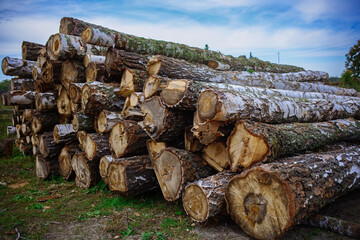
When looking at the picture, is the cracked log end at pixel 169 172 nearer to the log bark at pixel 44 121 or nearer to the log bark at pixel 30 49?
the log bark at pixel 44 121

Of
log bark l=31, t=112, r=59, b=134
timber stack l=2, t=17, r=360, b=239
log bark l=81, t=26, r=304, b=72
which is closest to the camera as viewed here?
timber stack l=2, t=17, r=360, b=239

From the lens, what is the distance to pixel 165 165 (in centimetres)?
330

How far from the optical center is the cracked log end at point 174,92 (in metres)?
3.12

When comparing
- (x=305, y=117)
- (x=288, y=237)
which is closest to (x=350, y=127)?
(x=305, y=117)

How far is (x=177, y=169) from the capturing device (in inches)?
125

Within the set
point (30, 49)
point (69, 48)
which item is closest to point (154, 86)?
point (69, 48)

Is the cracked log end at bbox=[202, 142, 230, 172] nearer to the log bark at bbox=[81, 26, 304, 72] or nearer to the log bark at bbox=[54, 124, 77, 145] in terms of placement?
the log bark at bbox=[54, 124, 77, 145]

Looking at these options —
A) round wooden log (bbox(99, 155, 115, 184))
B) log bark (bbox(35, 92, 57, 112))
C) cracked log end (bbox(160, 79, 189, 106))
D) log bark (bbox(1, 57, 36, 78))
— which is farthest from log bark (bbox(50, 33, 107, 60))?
log bark (bbox(1, 57, 36, 78))

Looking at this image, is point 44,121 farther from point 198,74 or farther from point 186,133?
point 186,133

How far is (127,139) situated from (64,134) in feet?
6.05

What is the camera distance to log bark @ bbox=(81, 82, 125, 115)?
160 inches

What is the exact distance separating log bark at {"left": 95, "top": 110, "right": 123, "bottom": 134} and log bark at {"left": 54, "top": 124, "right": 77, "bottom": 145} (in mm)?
968

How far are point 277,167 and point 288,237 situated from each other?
2.69 feet

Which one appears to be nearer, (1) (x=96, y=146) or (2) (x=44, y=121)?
(1) (x=96, y=146)
